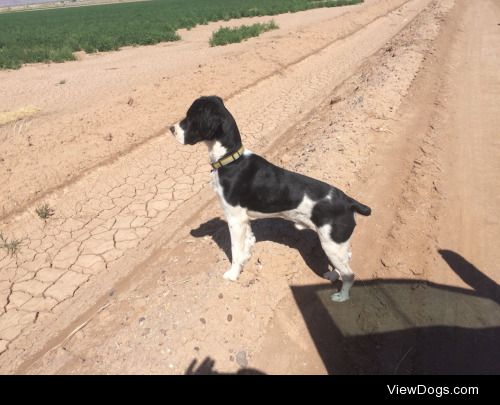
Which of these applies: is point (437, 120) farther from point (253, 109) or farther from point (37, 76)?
point (37, 76)

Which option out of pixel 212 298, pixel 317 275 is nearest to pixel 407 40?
pixel 317 275

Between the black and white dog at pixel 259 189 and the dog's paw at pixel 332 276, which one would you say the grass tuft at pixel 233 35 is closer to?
the black and white dog at pixel 259 189

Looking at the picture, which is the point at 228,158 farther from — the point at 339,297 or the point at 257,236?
the point at 339,297

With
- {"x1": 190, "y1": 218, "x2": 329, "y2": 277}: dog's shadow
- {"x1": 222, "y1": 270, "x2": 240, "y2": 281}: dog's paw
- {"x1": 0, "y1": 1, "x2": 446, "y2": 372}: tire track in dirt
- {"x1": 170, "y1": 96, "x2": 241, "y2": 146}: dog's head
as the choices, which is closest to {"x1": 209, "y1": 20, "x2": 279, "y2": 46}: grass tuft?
{"x1": 0, "y1": 1, "x2": 446, "y2": 372}: tire track in dirt

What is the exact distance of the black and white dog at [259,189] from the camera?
3551 mm

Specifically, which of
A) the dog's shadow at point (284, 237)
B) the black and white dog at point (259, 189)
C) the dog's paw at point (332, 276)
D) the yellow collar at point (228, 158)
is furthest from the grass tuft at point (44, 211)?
the dog's paw at point (332, 276)

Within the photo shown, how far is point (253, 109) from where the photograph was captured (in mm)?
10523

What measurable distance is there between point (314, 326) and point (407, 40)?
1716 centimetres

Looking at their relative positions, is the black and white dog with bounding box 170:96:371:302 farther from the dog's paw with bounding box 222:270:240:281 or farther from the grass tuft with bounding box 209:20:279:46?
the grass tuft with bounding box 209:20:279:46

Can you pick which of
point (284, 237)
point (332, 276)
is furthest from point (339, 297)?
point (284, 237)

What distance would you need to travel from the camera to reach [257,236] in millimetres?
5160

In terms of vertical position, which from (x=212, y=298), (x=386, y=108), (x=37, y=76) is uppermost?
(x=37, y=76)

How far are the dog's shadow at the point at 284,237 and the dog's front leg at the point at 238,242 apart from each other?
0.50 m

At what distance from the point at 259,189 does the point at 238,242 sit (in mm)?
759
